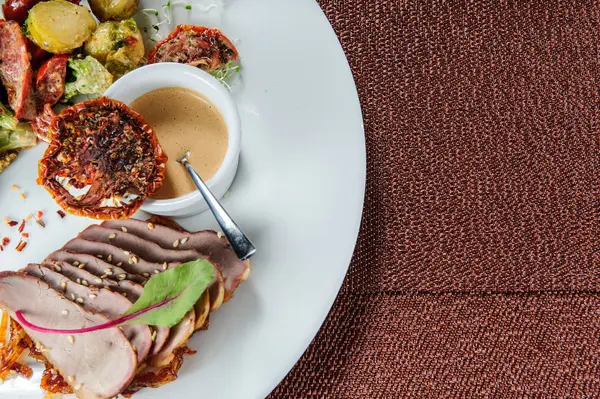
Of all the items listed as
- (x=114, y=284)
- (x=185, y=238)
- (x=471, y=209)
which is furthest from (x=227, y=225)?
(x=471, y=209)

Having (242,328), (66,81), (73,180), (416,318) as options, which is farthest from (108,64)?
(416,318)

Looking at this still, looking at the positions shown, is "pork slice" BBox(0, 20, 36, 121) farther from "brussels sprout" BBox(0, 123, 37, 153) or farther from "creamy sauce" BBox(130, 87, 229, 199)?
"creamy sauce" BBox(130, 87, 229, 199)

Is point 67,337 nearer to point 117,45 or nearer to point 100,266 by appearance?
point 100,266

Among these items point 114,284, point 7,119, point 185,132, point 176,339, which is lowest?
point 176,339

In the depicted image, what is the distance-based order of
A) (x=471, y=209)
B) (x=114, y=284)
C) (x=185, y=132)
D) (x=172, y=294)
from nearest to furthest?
(x=172, y=294) → (x=114, y=284) → (x=185, y=132) → (x=471, y=209)

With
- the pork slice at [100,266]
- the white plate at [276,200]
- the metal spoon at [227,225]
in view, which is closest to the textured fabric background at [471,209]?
the white plate at [276,200]

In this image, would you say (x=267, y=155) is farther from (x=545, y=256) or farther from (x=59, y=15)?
(x=545, y=256)
